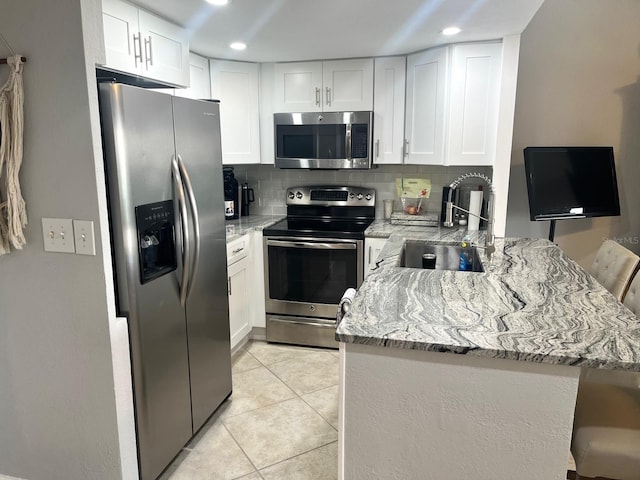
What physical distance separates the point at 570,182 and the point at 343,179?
66.6 inches

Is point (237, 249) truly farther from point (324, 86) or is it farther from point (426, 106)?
point (426, 106)

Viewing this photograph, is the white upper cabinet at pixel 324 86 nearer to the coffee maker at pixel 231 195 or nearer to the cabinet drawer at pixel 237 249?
the coffee maker at pixel 231 195

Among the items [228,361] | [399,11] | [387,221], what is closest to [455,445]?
[228,361]

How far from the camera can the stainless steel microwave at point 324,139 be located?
128 inches

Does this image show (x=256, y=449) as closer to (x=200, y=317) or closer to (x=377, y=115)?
(x=200, y=317)

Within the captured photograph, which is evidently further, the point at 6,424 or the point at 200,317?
the point at 200,317

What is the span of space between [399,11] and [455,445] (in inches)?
78.4

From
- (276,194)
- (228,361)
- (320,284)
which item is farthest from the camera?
(276,194)

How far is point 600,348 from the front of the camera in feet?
4.00

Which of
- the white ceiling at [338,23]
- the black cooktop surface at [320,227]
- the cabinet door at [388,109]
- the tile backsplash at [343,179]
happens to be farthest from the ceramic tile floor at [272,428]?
the white ceiling at [338,23]

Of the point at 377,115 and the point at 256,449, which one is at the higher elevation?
the point at 377,115

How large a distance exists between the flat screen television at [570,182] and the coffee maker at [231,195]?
7.34 ft

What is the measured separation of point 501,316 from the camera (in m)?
1.47

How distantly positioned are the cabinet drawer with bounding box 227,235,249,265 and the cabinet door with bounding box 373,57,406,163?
46.0 inches
